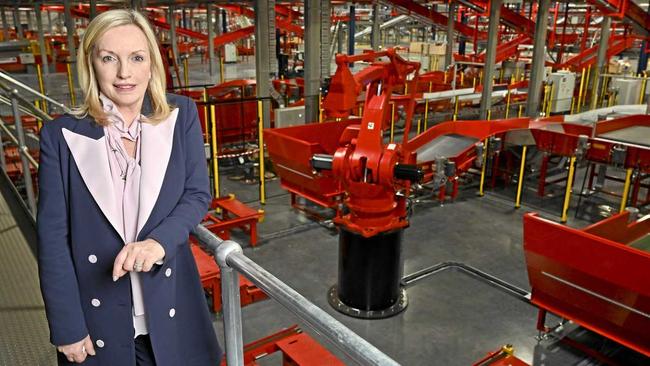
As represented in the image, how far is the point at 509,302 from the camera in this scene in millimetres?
5441

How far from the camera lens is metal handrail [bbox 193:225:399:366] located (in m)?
1.04

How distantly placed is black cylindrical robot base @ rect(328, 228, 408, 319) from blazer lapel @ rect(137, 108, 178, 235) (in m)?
3.53

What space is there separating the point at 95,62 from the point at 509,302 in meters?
5.12

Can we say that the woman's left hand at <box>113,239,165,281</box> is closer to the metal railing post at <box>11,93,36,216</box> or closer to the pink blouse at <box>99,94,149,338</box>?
the pink blouse at <box>99,94,149,338</box>

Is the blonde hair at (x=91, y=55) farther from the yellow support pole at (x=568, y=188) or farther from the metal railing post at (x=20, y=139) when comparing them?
Answer: the yellow support pole at (x=568, y=188)

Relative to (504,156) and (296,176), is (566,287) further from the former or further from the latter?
(504,156)

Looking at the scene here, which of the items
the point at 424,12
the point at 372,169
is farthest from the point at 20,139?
the point at 424,12

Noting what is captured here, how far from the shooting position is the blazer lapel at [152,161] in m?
1.47

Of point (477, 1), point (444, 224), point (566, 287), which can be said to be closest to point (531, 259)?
point (566, 287)

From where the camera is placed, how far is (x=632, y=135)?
7.89 m

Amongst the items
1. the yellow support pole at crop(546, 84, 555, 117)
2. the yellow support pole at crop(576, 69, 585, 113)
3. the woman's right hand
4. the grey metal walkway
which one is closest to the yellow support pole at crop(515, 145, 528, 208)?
the grey metal walkway

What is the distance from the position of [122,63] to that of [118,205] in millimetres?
418

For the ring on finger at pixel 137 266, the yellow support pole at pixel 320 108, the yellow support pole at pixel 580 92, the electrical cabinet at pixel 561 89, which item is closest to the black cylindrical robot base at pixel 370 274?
the ring on finger at pixel 137 266

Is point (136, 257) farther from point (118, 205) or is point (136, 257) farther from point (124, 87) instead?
point (124, 87)
